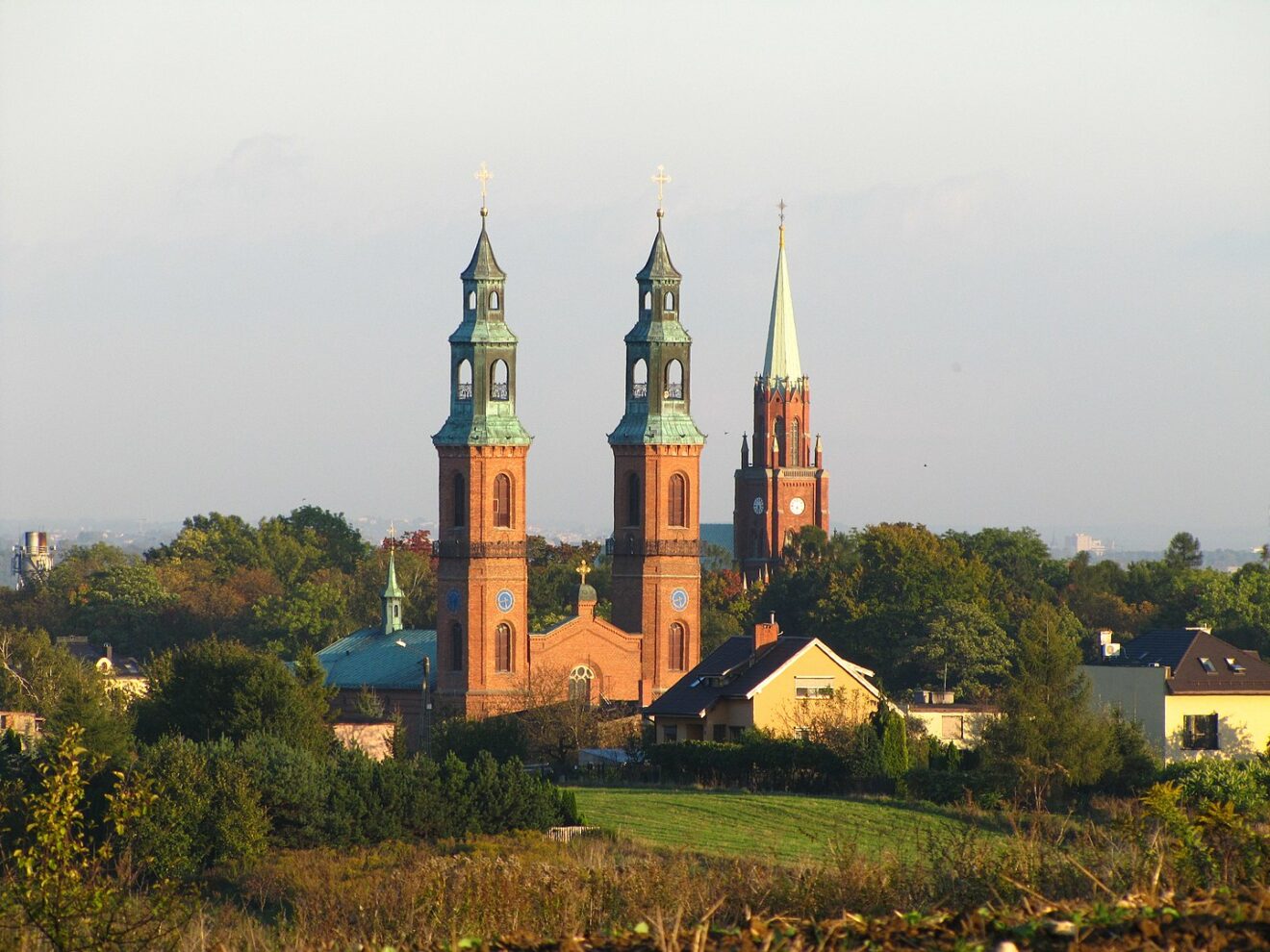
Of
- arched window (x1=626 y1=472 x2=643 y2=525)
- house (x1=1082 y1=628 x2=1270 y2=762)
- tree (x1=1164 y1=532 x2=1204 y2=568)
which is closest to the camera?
house (x1=1082 y1=628 x2=1270 y2=762)

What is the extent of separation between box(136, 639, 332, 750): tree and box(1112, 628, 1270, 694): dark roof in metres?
20.2

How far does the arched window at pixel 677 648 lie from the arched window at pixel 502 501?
20.6ft

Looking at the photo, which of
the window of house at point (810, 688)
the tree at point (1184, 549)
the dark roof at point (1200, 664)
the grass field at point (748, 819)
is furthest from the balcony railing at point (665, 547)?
the tree at point (1184, 549)

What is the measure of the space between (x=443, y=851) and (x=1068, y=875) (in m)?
19.0

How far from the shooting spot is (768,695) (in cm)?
5803

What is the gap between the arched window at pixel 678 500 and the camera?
75.1 metres

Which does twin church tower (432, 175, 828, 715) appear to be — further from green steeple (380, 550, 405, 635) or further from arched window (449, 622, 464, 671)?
green steeple (380, 550, 405, 635)

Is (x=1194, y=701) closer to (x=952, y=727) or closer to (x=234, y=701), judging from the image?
(x=952, y=727)

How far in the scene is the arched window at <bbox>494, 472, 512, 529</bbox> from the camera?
7369 centimetres

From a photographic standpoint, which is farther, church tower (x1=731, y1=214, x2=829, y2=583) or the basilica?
church tower (x1=731, y1=214, x2=829, y2=583)

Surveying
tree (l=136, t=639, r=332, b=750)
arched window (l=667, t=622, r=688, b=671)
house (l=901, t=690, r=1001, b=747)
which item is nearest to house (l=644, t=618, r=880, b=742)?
house (l=901, t=690, r=1001, b=747)

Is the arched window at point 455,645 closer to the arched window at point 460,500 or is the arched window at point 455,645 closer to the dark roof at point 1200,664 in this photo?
the arched window at point 460,500

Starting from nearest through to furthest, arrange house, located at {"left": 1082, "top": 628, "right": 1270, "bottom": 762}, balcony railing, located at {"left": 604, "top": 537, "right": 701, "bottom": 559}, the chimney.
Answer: house, located at {"left": 1082, "top": 628, "right": 1270, "bottom": 762}, the chimney, balcony railing, located at {"left": 604, "top": 537, "right": 701, "bottom": 559}

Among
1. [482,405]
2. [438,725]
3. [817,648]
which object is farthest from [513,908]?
[482,405]
